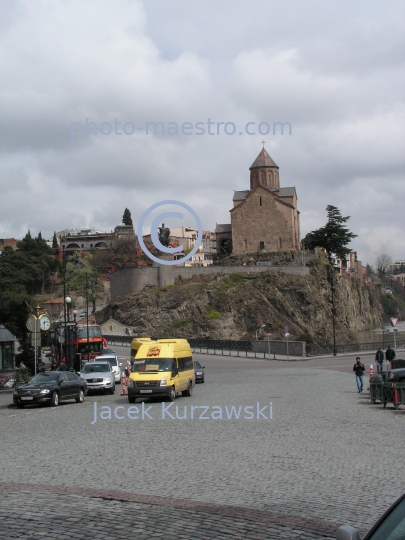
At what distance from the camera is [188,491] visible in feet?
32.4

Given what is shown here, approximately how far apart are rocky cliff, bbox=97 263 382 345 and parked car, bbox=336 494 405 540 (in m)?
78.6

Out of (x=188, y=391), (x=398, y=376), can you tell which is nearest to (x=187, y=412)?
(x=188, y=391)

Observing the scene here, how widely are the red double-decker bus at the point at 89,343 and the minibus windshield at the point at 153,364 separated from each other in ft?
84.0

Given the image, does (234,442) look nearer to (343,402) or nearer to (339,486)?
(339,486)

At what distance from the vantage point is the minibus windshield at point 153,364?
24.8 meters

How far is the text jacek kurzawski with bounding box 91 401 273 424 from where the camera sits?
1928cm

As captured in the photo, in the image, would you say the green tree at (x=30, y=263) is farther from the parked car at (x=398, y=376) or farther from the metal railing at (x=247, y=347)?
the parked car at (x=398, y=376)

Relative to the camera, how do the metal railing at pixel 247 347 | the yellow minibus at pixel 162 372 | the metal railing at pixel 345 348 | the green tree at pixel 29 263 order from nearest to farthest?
the yellow minibus at pixel 162 372 → the metal railing at pixel 345 348 → the metal railing at pixel 247 347 → the green tree at pixel 29 263

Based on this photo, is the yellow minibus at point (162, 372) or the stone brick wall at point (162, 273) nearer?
the yellow minibus at point (162, 372)

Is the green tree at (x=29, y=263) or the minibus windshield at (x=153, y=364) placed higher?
the green tree at (x=29, y=263)

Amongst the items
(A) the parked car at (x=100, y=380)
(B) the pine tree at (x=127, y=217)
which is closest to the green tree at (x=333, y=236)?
(B) the pine tree at (x=127, y=217)

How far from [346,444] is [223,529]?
6.98 m

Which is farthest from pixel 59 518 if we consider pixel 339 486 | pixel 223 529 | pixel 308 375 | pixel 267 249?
pixel 267 249

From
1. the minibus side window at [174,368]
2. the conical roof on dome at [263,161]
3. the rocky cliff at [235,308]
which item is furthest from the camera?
the conical roof on dome at [263,161]
